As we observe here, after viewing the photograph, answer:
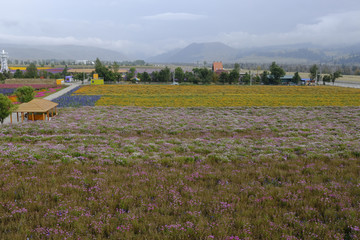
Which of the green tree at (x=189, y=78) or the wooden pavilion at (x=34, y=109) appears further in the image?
the green tree at (x=189, y=78)

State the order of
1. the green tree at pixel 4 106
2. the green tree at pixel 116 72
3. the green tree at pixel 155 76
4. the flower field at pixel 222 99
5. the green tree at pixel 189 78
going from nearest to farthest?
the green tree at pixel 4 106 → the flower field at pixel 222 99 → the green tree at pixel 189 78 → the green tree at pixel 155 76 → the green tree at pixel 116 72

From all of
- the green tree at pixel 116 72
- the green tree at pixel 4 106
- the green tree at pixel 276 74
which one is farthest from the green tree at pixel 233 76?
the green tree at pixel 4 106

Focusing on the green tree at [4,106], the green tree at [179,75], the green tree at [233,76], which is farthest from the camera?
the green tree at [179,75]

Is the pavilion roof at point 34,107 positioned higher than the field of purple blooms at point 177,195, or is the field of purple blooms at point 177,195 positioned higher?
the pavilion roof at point 34,107

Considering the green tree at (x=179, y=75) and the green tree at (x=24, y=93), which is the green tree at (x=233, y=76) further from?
the green tree at (x=24, y=93)

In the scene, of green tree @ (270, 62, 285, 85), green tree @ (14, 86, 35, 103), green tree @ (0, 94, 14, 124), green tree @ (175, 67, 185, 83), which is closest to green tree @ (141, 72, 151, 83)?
green tree @ (175, 67, 185, 83)

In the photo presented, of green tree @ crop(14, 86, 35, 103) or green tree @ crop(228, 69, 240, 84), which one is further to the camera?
green tree @ crop(228, 69, 240, 84)

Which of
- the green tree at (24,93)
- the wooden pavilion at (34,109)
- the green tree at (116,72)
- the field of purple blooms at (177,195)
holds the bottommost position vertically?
the field of purple blooms at (177,195)

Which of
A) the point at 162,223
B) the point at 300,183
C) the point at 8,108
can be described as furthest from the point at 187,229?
the point at 8,108

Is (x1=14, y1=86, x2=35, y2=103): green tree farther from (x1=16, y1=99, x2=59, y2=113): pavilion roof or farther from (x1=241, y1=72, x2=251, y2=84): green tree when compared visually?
(x1=241, y1=72, x2=251, y2=84): green tree

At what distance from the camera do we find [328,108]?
40375mm

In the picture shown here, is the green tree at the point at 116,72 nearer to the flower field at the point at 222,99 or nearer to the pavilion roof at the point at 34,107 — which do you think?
the flower field at the point at 222,99

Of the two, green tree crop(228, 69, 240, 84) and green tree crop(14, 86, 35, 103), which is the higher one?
green tree crop(228, 69, 240, 84)

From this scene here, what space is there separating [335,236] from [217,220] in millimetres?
2524
